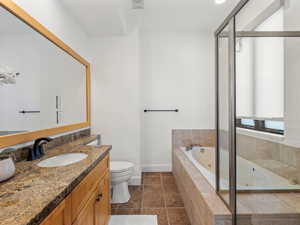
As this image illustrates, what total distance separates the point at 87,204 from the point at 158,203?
4.39ft

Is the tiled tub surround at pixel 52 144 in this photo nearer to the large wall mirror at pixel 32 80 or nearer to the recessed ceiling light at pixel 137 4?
the large wall mirror at pixel 32 80

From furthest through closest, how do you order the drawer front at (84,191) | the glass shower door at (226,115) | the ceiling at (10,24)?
the glass shower door at (226,115)
the ceiling at (10,24)
the drawer front at (84,191)

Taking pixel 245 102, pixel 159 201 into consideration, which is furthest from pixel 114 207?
pixel 245 102

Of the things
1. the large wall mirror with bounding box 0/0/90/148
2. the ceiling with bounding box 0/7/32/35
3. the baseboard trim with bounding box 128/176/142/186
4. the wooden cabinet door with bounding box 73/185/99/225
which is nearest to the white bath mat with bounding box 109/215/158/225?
the wooden cabinet door with bounding box 73/185/99/225

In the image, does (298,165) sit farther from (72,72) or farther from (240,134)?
(72,72)

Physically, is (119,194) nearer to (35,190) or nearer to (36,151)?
(36,151)

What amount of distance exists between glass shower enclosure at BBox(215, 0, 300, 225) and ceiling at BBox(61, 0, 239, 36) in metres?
1.22

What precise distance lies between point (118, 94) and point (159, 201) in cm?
163

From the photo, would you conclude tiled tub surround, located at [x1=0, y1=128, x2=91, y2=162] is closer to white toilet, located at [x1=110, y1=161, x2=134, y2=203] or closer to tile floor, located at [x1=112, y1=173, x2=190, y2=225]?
white toilet, located at [x1=110, y1=161, x2=134, y2=203]

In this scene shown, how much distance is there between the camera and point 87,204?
123 centimetres

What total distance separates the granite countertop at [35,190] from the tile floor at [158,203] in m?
1.19

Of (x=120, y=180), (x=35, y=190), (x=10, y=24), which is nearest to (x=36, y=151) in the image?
(x=35, y=190)

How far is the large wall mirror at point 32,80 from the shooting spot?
4.11 feet

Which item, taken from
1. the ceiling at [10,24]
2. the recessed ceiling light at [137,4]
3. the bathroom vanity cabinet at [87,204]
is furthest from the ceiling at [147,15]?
the bathroom vanity cabinet at [87,204]
